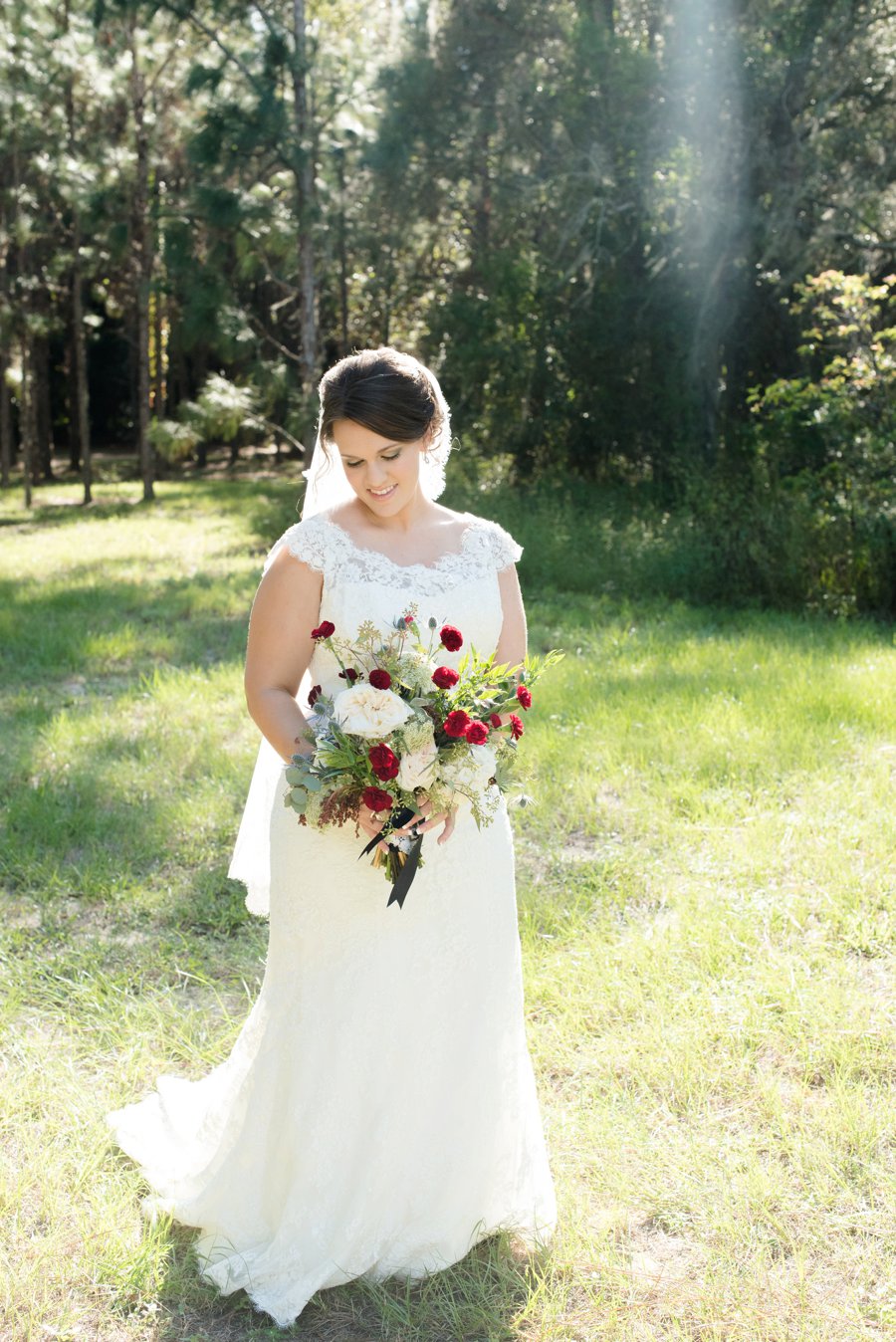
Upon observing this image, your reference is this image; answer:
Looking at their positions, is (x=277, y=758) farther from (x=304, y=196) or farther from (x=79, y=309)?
(x=79, y=309)

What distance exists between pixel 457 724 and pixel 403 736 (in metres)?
0.11

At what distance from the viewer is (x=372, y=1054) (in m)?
2.81

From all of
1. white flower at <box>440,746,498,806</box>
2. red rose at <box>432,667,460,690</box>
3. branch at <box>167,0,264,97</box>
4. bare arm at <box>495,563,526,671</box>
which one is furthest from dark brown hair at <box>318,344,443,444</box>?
branch at <box>167,0,264,97</box>

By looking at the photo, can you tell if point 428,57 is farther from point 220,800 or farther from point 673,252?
point 220,800

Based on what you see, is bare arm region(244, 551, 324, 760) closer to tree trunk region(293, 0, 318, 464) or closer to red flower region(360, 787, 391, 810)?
red flower region(360, 787, 391, 810)

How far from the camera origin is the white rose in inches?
93.8

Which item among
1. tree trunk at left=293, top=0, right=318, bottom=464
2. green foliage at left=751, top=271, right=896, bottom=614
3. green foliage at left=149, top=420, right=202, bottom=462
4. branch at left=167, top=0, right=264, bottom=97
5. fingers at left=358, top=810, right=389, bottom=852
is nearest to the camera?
fingers at left=358, top=810, right=389, bottom=852

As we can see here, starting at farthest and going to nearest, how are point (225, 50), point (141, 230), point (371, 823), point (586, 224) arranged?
1. point (141, 230)
2. point (586, 224)
3. point (225, 50)
4. point (371, 823)

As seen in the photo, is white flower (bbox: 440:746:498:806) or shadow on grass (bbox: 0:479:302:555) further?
shadow on grass (bbox: 0:479:302:555)

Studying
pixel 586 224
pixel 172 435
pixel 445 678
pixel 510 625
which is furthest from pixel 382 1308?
pixel 172 435

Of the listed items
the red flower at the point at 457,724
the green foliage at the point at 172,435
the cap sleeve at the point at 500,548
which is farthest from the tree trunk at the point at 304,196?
the red flower at the point at 457,724

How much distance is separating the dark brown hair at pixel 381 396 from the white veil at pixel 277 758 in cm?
15

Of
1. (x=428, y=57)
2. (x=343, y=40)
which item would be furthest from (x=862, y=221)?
(x=343, y=40)

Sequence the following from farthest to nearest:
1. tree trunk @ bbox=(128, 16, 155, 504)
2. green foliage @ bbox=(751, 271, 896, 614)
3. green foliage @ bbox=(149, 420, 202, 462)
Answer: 1. tree trunk @ bbox=(128, 16, 155, 504)
2. green foliage @ bbox=(149, 420, 202, 462)
3. green foliage @ bbox=(751, 271, 896, 614)
